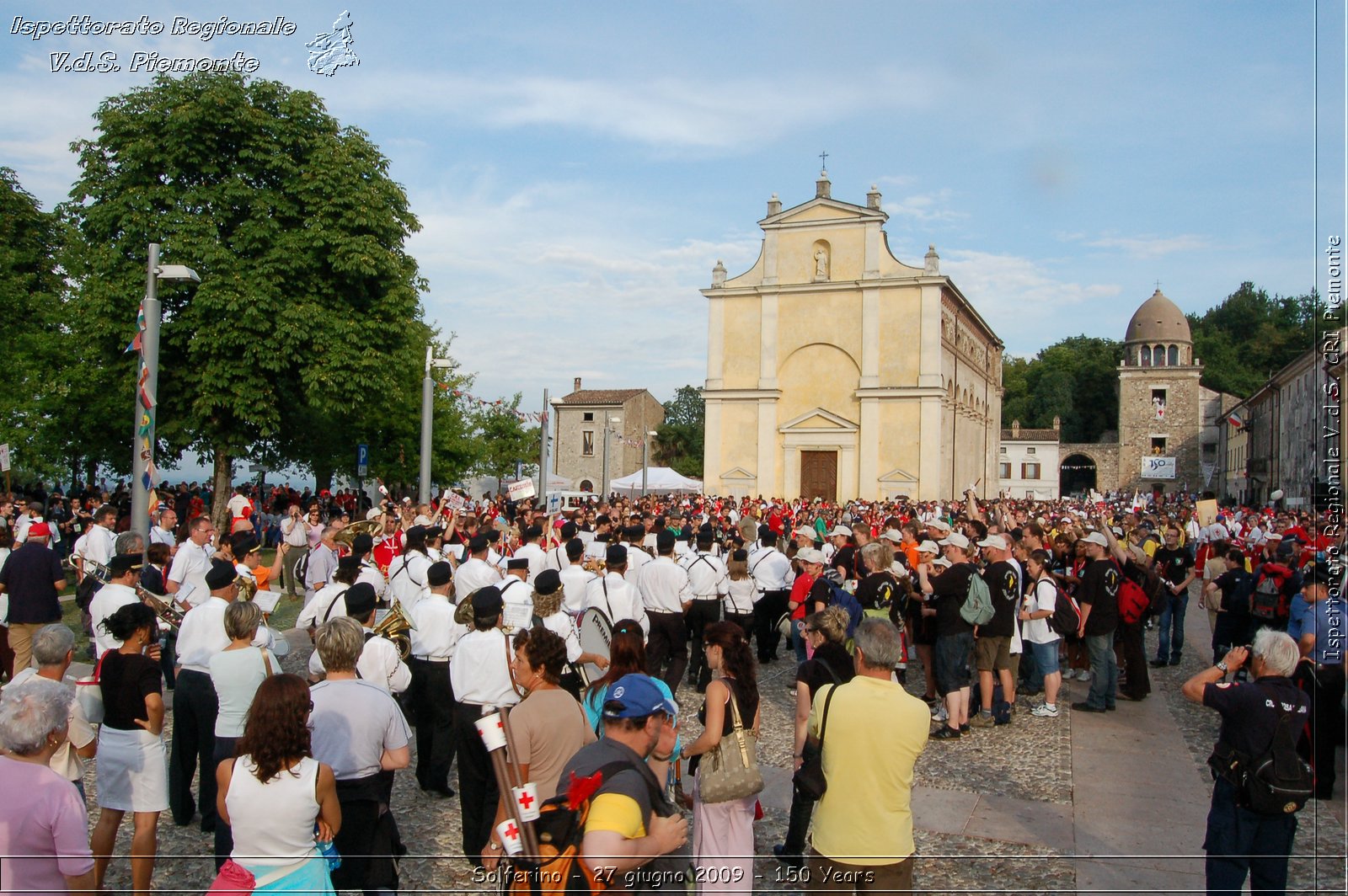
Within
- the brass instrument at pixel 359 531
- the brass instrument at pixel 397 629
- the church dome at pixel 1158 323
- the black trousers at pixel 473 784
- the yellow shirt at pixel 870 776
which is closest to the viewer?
the yellow shirt at pixel 870 776

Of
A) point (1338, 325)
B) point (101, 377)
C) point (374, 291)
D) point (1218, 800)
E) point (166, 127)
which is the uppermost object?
point (166, 127)

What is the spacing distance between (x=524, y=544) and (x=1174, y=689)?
26.5ft

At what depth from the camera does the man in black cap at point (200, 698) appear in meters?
5.83

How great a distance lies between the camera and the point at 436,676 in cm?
710

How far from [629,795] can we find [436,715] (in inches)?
180

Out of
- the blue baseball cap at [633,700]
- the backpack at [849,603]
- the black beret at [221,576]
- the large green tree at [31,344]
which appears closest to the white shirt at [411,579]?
the black beret at [221,576]

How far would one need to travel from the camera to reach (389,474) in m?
33.8

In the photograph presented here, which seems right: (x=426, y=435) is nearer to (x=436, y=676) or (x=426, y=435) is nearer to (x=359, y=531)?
(x=359, y=531)

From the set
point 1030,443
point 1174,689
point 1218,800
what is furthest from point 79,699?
point 1030,443

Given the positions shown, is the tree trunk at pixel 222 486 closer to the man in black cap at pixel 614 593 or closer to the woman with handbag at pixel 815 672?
the man in black cap at pixel 614 593

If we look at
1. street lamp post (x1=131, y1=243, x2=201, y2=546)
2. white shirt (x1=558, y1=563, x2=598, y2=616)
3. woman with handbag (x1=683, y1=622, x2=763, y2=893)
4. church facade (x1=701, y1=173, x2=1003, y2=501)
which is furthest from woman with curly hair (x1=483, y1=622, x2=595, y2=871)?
church facade (x1=701, y1=173, x2=1003, y2=501)

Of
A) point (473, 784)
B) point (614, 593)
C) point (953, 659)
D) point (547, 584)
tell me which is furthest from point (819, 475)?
point (473, 784)

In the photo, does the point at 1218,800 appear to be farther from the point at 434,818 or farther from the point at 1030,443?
the point at 1030,443

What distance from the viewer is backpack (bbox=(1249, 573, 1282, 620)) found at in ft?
33.2
